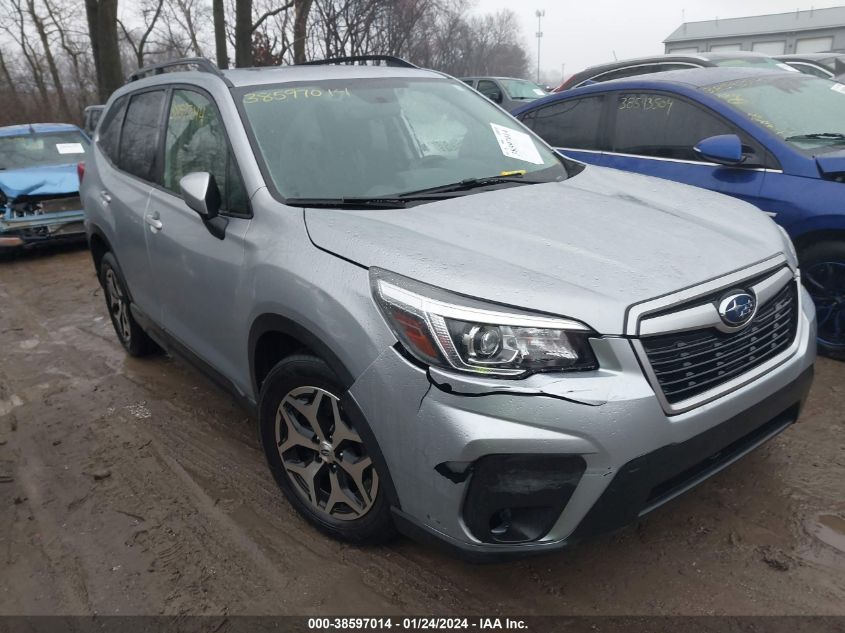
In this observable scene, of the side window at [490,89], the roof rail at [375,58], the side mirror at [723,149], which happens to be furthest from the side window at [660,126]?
the side window at [490,89]

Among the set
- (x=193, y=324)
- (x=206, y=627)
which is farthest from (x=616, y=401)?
(x=193, y=324)

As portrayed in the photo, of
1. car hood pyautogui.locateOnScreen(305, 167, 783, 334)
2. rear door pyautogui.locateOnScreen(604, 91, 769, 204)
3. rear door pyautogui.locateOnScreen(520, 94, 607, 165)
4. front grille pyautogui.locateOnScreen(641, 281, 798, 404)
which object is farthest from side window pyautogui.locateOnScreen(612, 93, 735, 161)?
front grille pyautogui.locateOnScreen(641, 281, 798, 404)

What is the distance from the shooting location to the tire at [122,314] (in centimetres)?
443

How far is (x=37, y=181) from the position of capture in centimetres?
799

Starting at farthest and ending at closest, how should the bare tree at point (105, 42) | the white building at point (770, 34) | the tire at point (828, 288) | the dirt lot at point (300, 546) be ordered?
the white building at point (770, 34) → the bare tree at point (105, 42) → the tire at point (828, 288) → the dirt lot at point (300, 546)

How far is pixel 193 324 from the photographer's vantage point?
128 inches

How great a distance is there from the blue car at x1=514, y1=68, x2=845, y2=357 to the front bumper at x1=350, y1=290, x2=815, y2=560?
2057 millimetres

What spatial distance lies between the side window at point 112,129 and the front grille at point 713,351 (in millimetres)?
3734

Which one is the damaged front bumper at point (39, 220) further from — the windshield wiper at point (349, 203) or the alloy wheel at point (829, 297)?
the alloy wheel at point (829, 297)

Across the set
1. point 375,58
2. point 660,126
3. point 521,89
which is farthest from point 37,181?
point 521,89

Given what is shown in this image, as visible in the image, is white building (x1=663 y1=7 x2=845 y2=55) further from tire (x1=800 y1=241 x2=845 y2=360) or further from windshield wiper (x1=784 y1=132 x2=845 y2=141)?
tire (x1=800 y1=241 x2=845 y2=360)

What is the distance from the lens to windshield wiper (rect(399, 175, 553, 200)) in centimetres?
273

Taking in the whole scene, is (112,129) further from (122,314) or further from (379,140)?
(379,140)

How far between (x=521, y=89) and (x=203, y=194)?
44.5 feet
